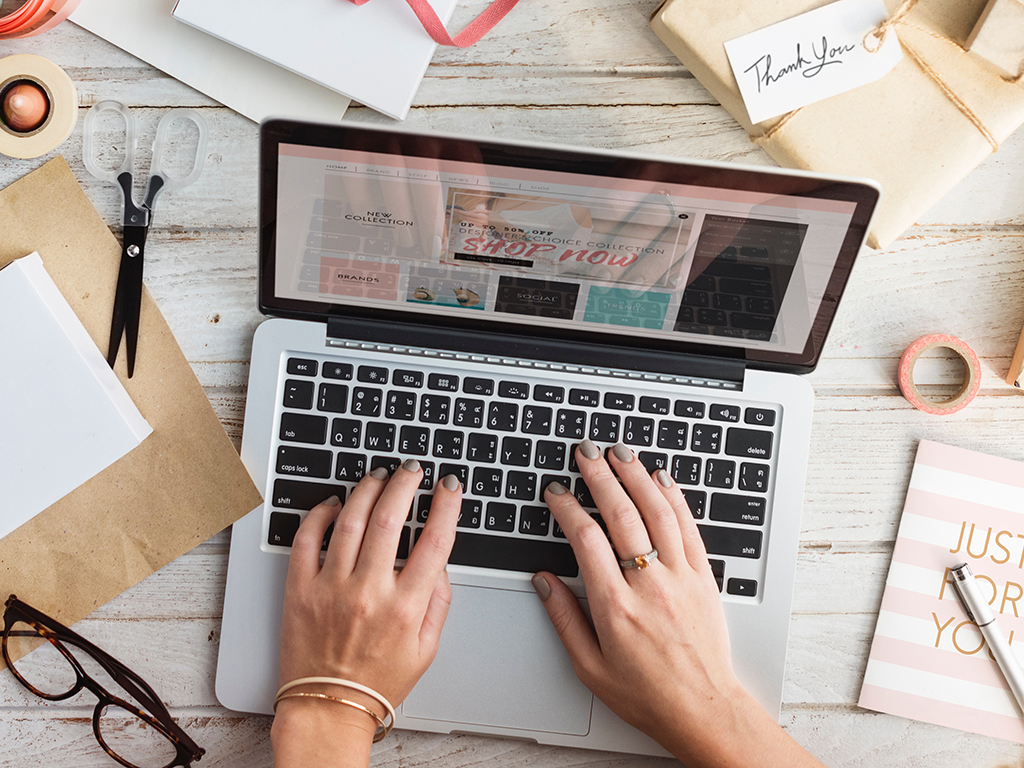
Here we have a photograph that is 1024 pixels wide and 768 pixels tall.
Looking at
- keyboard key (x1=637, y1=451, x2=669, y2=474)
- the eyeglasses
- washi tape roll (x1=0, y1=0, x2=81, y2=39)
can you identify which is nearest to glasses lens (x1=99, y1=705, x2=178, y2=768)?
the eyeglasses

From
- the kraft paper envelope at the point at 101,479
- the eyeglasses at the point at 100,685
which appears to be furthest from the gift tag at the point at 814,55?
the eyeglasses at the point at 100,685

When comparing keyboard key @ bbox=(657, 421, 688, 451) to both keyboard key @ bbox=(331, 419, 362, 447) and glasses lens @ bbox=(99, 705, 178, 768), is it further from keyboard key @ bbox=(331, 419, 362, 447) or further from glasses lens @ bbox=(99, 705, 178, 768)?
glasses lens @ bbox=(99, 705, 178, 768)

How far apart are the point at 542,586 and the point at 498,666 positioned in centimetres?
9

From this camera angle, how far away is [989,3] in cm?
59

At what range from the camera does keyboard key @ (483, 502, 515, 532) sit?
64 centimetres

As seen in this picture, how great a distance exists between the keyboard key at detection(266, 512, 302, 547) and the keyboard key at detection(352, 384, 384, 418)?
0.11 m

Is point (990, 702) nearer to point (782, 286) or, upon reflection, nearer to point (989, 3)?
point (782, 286)

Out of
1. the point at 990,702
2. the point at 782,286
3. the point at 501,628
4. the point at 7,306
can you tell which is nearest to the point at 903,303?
the point at 782,286

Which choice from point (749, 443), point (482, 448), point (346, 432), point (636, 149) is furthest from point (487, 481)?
point (636, 149)

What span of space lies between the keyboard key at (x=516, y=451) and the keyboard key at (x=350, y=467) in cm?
13

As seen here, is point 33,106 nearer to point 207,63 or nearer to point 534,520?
point 207,63

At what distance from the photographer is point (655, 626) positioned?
2.05 ft

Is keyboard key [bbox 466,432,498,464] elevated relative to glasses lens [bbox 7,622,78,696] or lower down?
elevated

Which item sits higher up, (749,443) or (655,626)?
(749,443)
